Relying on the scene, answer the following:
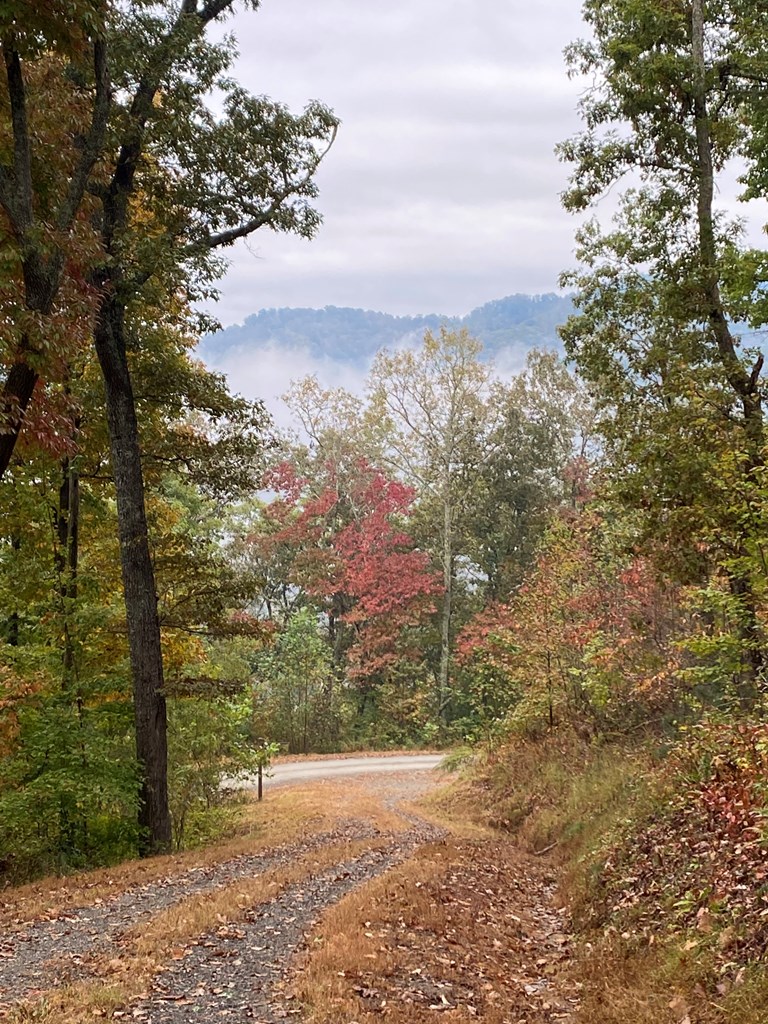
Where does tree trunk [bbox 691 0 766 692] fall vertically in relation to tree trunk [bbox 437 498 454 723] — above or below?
above

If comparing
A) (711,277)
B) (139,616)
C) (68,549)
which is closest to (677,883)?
(139,616)

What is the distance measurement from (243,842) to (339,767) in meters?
11.8

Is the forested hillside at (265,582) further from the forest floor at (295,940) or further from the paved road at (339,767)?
the paved road at (339,767)

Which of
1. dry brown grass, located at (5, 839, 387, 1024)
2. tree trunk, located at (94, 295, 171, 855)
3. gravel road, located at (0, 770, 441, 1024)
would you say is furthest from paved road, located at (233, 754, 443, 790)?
dry brown grass, located at (5, 839, 387, 1024)

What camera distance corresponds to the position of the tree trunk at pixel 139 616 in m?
10.9

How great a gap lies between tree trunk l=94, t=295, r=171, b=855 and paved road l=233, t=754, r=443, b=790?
1051cm

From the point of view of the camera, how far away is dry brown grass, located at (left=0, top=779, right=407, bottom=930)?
789 centimetres

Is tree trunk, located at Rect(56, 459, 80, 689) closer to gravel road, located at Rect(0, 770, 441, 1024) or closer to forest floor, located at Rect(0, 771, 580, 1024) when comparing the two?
forest floor, located at Rect(0, 771, 580, 1024)

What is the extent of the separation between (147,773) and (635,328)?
10.4 meters

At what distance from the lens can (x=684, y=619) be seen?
520 inches

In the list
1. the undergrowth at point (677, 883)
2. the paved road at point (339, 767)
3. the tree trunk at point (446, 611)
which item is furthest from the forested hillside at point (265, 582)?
the tree trunk at point (446, 611)

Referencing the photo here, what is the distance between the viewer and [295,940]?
6.37 meters

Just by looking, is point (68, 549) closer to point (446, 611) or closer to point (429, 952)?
point (429, 952)

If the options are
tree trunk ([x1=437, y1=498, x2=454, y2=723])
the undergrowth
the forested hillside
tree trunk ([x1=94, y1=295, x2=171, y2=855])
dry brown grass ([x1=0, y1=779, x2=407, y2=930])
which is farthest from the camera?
tree trunk ([x1=437, y1=498, x2=454, y2=723])
